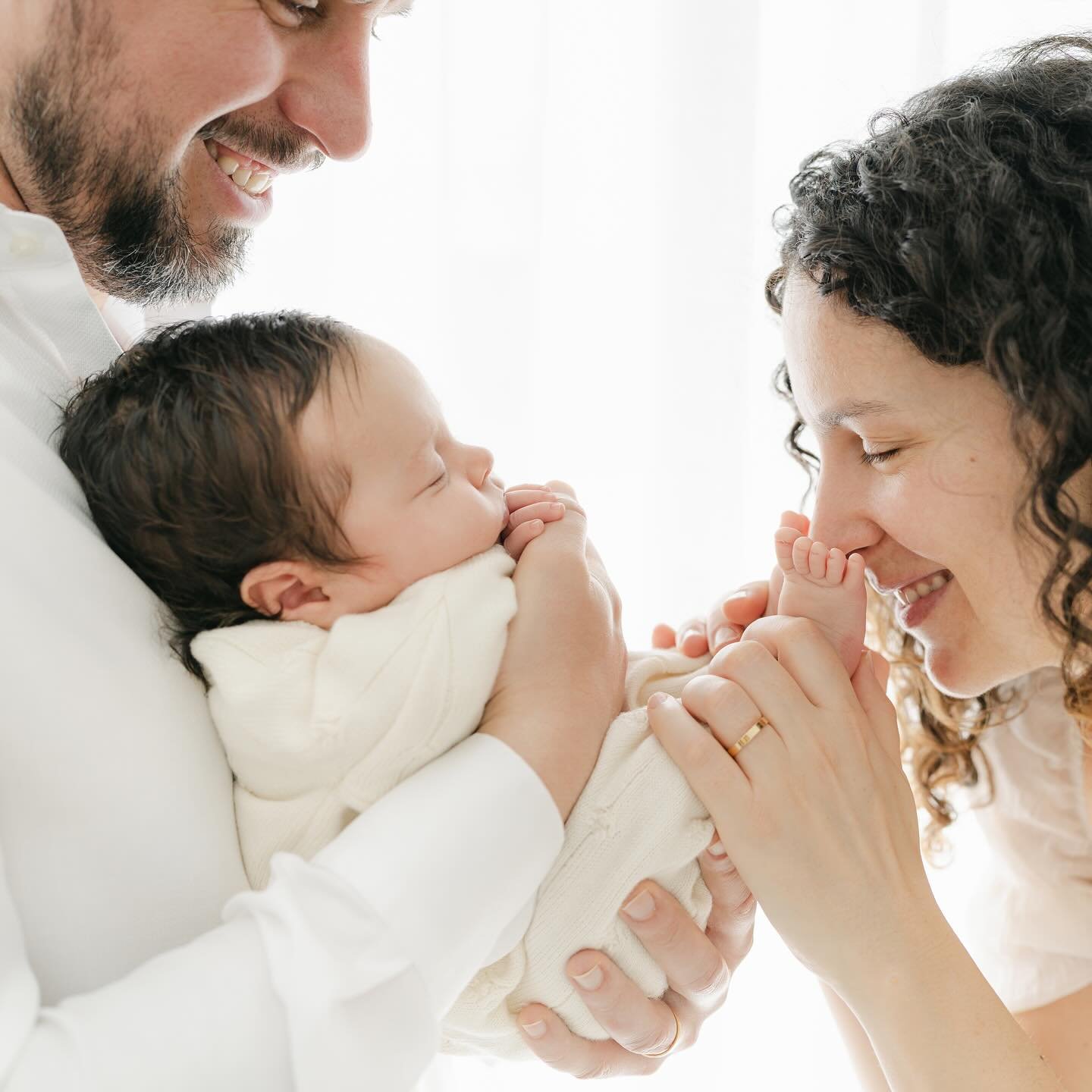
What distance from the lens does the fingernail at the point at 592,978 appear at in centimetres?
113

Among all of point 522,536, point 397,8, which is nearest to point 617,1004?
point 522,536

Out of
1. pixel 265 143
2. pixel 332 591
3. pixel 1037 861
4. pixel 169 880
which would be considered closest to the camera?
pixel 169 880

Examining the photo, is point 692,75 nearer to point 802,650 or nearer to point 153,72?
point 153,72

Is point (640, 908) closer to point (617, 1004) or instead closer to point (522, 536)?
point (617, 1004)

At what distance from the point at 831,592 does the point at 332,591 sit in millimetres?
596

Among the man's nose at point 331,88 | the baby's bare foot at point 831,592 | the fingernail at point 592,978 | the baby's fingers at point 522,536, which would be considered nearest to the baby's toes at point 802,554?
the baby's bare foot at point 831,592

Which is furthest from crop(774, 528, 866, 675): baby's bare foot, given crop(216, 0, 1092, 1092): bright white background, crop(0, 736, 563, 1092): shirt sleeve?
crop(216, 0, 1092, 1092): bright white background

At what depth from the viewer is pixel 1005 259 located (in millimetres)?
1186

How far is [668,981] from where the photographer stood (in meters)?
1.24

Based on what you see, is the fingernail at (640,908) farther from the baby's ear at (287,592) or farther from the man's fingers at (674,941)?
the baby's ear at (287,592)

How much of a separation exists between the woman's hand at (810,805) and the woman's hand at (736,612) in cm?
19

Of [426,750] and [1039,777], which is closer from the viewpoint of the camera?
[426,750]

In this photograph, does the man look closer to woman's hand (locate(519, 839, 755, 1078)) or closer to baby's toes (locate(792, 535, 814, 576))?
woman's hand (locate(519, 839, 755, 1078))

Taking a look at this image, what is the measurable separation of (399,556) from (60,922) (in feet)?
1.51
